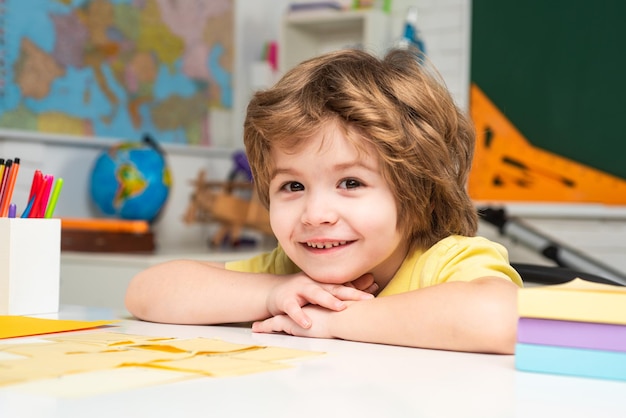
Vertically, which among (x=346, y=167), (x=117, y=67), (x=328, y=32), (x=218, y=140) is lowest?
(x=346, y=167)

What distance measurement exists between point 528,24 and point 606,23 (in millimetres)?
262

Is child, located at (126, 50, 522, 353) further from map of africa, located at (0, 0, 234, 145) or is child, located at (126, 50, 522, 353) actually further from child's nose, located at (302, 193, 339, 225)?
map of africa, located at (0, 0, 234, 145)

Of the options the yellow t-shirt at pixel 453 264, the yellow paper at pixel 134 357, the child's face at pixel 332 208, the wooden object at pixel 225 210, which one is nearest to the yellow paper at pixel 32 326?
the yellow paper at pixel 134 357

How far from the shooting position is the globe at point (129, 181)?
249 cm

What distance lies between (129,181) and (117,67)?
1.50 ft

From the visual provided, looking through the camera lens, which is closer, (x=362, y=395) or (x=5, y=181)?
(x=362, y=395)

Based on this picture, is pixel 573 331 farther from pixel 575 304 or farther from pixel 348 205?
A: pixel 348 205

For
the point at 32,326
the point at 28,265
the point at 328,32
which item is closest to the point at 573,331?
the point at 32,326

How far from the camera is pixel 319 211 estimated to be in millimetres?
946

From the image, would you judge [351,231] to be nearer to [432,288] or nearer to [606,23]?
[432,288]

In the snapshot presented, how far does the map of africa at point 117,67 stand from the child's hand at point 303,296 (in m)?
1.62

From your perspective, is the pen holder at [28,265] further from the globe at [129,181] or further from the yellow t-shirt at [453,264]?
the globe at [129,181]

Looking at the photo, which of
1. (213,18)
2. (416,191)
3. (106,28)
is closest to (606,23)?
(213,18)

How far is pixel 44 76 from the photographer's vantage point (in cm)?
247
